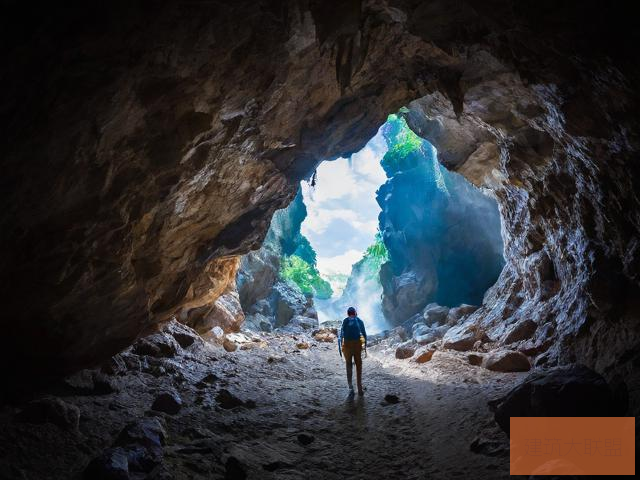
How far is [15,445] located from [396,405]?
568cm

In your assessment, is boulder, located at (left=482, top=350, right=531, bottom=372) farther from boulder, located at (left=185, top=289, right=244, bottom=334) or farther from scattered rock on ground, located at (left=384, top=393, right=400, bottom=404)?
boulder, located at (left=185, top=289, right=244, bottom=334)

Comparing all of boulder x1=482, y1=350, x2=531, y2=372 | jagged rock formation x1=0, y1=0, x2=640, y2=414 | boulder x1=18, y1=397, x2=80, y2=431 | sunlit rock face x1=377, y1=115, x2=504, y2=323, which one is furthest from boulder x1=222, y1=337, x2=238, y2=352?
sunlit rock face x1=377, y1=115, x2=504, y2=323

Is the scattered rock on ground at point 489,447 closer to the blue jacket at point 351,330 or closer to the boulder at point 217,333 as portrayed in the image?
the blue jacket at point 351,330

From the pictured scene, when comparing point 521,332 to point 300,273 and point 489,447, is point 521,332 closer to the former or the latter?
point 489,447

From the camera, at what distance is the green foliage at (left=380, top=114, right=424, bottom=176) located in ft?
115

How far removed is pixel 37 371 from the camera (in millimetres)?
5602

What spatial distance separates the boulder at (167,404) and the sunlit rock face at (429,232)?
25018mm

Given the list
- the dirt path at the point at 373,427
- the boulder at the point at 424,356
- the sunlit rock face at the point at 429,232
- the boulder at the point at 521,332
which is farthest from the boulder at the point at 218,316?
the sunlit rock face at the point at 429,232

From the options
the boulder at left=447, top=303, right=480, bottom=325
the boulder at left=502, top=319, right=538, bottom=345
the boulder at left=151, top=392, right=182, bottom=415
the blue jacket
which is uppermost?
the boulder at left=447, top=303, right=480, bottom=325

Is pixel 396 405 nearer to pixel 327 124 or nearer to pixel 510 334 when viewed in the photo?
pixel 510 334

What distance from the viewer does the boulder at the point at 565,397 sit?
386 cm

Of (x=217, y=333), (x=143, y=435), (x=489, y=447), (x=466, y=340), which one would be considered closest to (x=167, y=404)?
(x=143, y=435)

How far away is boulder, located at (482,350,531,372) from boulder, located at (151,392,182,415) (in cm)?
659

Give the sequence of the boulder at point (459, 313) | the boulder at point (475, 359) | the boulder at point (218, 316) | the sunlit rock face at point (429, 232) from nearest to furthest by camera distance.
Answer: the boulder at point (475, 359) → the boulder at point (218, 316) → the boulder at point (459, 313) → the sunlit rock face at point (429, 232)
